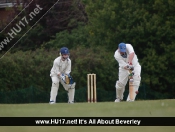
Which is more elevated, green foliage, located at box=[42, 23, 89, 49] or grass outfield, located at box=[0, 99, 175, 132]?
green foliage, located at box=[42, 23, 89, 49]

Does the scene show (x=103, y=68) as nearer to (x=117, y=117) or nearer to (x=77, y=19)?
(x=77, y=19)

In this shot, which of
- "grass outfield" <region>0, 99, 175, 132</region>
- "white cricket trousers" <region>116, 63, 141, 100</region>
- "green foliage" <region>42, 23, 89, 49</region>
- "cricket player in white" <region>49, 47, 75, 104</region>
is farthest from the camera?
"green foliage" <region>42, 23, 89, 49</region>

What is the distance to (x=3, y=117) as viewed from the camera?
40.7ft

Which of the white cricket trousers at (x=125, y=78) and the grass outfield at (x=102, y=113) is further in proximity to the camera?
the white cricket trousers at (x=125, y=78)

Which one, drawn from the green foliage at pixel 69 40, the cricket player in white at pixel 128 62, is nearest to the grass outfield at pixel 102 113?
the cricket player in white at pixel 128 62

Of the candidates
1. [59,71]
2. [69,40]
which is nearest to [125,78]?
[59,71]

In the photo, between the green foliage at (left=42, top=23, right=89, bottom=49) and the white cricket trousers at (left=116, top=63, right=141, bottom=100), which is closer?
the white cricket trousers at (left=116, top=63, right=141, bottom=100)

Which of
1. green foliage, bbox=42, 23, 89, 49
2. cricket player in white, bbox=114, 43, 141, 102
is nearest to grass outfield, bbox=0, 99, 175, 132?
cricket player in white, bbox=114, 43, 141, 102

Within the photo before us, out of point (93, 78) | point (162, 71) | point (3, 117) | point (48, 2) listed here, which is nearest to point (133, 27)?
point (162, 71)

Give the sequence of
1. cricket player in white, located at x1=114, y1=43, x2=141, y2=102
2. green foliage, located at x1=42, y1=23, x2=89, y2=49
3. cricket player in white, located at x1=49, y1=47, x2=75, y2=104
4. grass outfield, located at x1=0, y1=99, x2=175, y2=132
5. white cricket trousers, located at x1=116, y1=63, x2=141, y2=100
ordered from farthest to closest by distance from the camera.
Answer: green foliage, located at x1=42, y1=23, x2=89, y2=49, cricket player in white, located at x1=49, y1=47, x2=75, y2=104, white cricket trousers, located at x1=116, y1=63, x2=141, y2=100, cricket player in white, located at x1=114, y1=43, x2=141, y2=102, grass outfield, located at x1=0, y1=99, x2=175, y2=132

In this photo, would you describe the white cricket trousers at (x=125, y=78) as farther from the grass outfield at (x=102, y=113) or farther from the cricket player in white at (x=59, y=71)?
the grass outfield at (x=102, y=113)

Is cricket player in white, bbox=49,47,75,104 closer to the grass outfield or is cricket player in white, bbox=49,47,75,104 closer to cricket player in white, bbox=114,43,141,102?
cricket player in white, bbox=114,43,141,102

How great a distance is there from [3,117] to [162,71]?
22.8m

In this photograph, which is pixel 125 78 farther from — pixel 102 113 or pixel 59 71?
pixel 102 113
